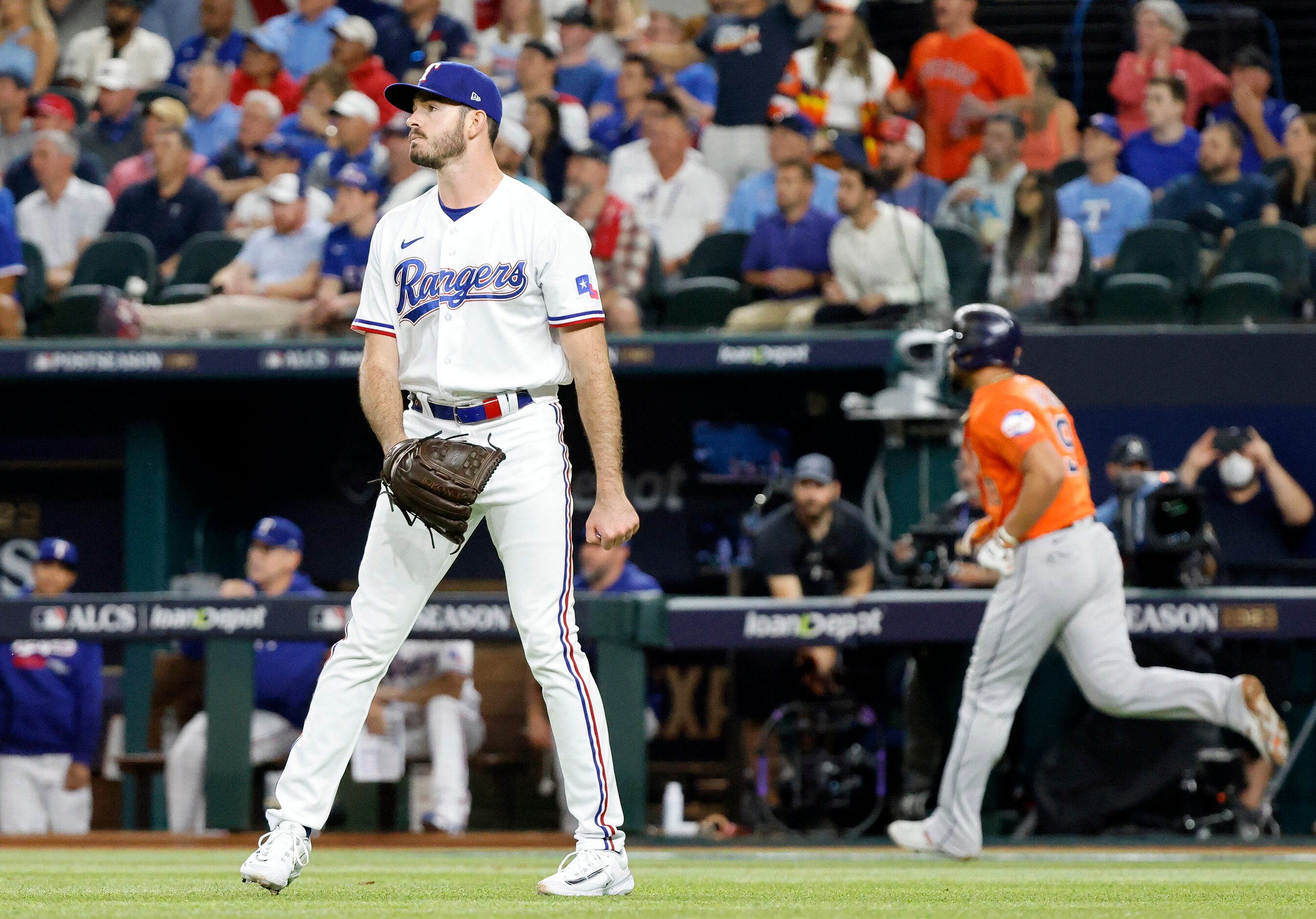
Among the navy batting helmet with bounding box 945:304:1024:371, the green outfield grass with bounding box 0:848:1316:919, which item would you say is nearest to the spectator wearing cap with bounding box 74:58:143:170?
the green outfield grass with bounding box 0:848:1316:919

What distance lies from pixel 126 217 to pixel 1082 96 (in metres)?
5.03

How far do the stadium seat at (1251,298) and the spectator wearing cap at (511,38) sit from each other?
4376mm

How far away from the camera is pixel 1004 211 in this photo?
25.6ft

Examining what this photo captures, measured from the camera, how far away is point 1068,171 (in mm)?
8148

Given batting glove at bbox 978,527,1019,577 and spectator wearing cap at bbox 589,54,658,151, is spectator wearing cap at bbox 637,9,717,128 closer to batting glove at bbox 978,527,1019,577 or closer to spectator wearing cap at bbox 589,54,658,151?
spectator wearing cap at bbox 589,54,658,151

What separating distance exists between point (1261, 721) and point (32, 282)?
6363 mm

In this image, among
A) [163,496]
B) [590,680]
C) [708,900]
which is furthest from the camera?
[163,496]

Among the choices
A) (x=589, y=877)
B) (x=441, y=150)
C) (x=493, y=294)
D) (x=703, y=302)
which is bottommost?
(x=589, y=877)

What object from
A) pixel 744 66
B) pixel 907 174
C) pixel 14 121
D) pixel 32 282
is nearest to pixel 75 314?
pixel 32 282

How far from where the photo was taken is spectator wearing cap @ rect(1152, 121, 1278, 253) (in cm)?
833

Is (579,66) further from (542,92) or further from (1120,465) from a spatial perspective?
(1120,465)

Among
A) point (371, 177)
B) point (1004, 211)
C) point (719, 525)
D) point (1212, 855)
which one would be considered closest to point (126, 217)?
point (371, 177)

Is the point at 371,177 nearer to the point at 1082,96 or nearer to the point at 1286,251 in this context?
the point at 1082,96

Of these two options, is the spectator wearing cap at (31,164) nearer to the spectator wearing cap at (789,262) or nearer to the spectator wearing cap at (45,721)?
the spectator wearing cap at (45,721)
